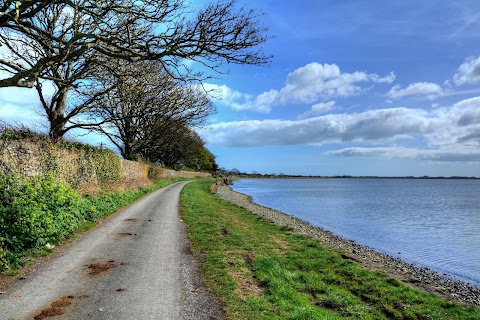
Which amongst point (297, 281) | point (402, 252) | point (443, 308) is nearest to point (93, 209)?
point (297, 281)

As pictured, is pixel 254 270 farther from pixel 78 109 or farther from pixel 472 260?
pixel 78 109

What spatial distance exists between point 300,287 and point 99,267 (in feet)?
15.8

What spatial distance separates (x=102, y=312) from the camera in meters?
5.71

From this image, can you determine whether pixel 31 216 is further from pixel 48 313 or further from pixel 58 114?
pixel 58 114

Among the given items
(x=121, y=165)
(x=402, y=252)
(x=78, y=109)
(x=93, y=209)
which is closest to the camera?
(x=93, y=209)

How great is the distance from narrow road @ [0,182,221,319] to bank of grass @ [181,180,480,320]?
66 cm

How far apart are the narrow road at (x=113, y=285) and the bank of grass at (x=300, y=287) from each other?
2.17 ft

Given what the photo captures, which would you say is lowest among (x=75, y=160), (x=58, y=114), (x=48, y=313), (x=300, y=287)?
(x=300, y=287)

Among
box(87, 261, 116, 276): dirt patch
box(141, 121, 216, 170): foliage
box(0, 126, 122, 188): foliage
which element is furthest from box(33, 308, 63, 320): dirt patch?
box(141, 121, 216, 170): foliage

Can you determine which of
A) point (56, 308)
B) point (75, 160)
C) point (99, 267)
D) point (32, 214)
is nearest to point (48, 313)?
point (56, 308)

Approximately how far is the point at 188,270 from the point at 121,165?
909 inches

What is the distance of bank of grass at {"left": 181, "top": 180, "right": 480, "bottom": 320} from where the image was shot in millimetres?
6691

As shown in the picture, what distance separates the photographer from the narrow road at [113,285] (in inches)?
227

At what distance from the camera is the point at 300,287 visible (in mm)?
8875
